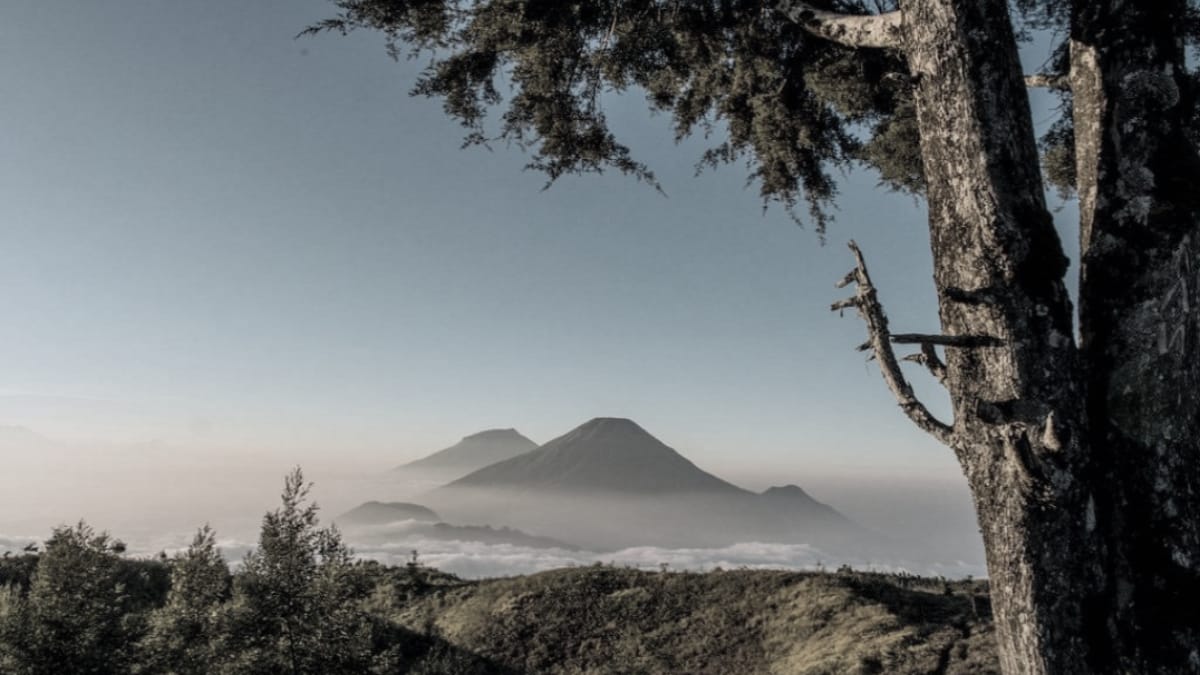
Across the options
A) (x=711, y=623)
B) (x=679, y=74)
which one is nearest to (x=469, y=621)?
(x=711, y=623)

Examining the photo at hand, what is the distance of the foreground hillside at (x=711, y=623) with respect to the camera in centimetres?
1639

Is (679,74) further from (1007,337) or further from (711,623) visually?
(711,623)

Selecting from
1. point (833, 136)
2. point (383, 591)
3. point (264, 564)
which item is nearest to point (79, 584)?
point (264, 564)

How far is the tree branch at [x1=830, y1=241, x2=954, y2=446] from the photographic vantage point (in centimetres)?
428

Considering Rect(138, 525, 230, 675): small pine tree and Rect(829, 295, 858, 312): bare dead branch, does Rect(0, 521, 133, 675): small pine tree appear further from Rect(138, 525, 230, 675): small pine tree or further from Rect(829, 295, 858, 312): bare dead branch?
Rect(829, 295, 858, 312): bare dead branch

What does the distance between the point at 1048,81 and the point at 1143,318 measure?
8.30 ft

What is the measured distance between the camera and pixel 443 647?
22438 mm

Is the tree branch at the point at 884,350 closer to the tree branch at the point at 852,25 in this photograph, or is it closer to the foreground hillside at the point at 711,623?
the tree branch at the point at 852,25

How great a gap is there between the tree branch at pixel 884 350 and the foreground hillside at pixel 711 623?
12640 millimetres

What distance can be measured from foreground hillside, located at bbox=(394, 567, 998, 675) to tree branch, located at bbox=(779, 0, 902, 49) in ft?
43.7

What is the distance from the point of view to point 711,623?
2089 centimetres

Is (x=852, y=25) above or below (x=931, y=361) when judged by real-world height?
above

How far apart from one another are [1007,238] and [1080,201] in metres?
0.88

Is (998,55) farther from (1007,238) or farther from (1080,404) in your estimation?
(1080,404)
